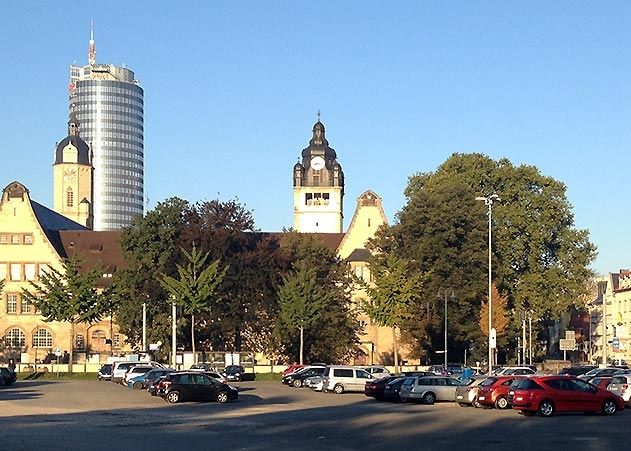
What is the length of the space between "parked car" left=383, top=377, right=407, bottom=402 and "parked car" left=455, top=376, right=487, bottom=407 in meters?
3.76

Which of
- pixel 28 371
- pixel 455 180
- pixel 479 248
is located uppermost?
pixel 455 180

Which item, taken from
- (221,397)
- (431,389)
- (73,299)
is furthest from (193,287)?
(431,389)

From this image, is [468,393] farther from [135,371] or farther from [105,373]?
[105,373]

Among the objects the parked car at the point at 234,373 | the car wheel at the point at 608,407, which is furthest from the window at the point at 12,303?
the car wheel at the point at 608,407

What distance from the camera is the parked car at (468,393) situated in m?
47.5

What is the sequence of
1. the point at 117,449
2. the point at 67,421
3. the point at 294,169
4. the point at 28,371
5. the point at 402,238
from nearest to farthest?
the point at 117,449 → the point at 67,421 → the point at 28,371 → the point at 402,238 → the point at 294,169

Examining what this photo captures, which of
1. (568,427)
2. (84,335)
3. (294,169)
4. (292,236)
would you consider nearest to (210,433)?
(568,427)

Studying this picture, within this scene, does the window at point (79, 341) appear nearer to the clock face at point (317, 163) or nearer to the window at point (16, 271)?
the window at point (16, 271)

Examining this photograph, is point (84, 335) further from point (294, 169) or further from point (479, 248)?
point (294, 169)

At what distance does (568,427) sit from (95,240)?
96.2 m

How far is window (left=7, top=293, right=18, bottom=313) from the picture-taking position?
117188 millimetres

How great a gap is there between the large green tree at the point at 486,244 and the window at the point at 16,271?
1576 inches

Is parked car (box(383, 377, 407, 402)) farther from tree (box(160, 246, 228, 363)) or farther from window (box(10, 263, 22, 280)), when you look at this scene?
window (box(10, 263, 22, 280))

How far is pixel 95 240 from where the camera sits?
413 feet
